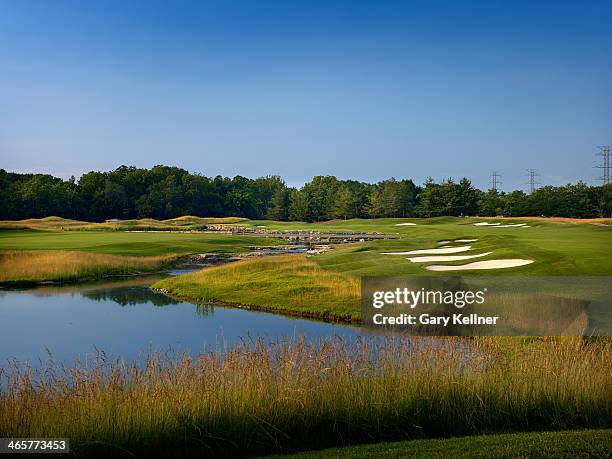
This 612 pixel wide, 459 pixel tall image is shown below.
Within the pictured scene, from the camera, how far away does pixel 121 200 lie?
96812 millimetres

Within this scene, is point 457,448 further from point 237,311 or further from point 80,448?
point 237,311

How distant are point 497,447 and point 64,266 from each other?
28912mm

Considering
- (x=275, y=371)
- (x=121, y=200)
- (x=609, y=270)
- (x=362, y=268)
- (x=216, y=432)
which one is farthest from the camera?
(x=121, y=200)

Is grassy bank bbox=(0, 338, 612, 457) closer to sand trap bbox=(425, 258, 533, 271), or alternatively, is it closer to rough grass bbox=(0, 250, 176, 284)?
sand trap bbox=(425, 258, 533, 271)

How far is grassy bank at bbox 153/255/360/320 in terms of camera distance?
1922 centimetres

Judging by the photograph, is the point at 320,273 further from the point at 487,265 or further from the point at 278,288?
the point at 487,265

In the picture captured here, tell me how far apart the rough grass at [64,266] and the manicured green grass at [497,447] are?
26108 millimetres

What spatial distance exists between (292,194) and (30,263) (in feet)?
283

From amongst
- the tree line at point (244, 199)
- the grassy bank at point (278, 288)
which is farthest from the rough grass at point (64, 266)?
the tree line at point (244, 199)

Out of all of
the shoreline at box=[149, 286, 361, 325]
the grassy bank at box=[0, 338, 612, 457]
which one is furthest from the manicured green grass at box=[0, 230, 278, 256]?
the grassy bank at box=[0, 338, 612, 457]

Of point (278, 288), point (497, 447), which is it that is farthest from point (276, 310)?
point (497, 447)

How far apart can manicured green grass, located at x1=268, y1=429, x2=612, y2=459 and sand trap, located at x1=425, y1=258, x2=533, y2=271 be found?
16.3 meters

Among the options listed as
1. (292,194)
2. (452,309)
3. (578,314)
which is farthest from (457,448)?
(292,194)

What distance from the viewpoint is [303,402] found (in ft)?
23.7
